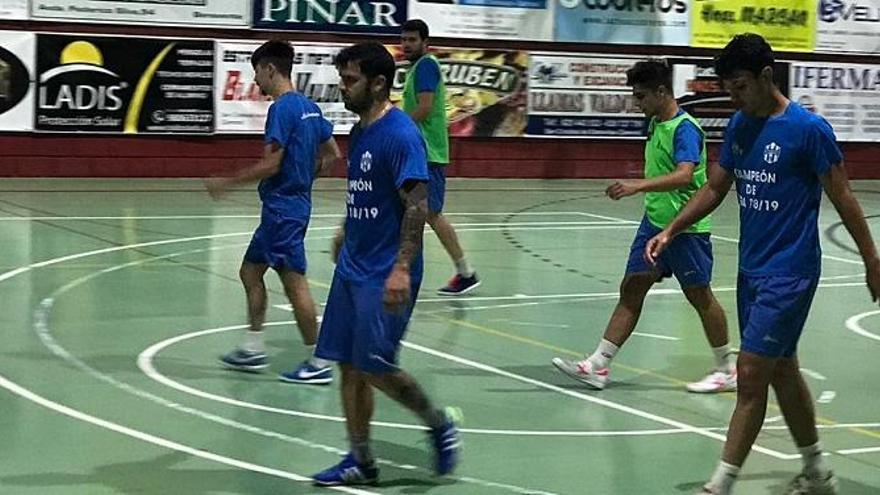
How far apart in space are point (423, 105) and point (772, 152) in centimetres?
566

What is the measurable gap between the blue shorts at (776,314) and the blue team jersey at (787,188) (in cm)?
5

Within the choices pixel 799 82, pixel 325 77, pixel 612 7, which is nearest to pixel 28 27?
pixel 325 77

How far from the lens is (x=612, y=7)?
24438mm

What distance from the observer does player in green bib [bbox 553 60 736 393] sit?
8898 millimetres

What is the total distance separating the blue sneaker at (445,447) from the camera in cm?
702

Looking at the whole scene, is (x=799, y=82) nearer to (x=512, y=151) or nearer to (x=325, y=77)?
(x=512, y=151)

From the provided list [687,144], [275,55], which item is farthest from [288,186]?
[687,144]

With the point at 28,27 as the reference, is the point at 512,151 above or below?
below

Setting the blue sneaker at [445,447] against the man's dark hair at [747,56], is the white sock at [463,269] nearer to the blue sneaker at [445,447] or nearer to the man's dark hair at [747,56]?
the blue sneaker at [445,447]

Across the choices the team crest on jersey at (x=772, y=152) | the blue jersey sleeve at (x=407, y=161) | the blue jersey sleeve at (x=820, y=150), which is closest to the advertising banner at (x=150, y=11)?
the blue jersey sleeve at (x=407, y=161)

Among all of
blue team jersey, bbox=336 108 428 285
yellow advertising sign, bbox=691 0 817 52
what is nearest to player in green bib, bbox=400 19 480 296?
blue team jersey, bbox=336 108 428 285

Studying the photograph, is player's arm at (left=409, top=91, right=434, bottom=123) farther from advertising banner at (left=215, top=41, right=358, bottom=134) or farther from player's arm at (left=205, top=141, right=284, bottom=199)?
advertising banner at (left=215, top=41, right=358, bottom=134)

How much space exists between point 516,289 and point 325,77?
9.83 metres

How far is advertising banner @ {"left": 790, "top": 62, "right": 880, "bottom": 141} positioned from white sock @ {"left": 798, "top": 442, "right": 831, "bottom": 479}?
19.6 metres
